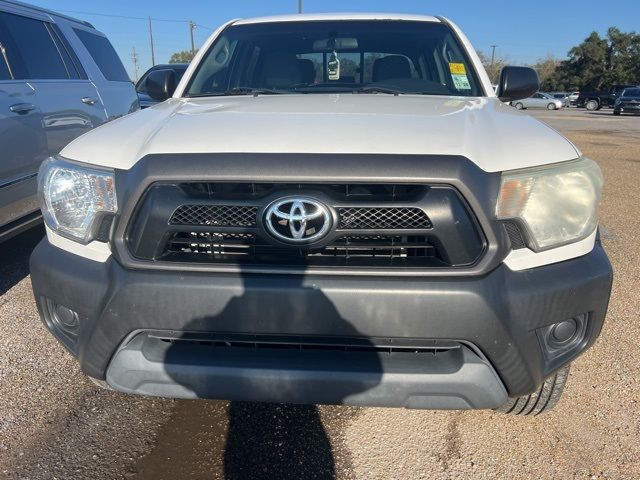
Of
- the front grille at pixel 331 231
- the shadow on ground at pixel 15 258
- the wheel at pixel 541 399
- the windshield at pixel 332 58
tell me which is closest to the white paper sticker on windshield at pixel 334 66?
the windshield at pixel 332 58

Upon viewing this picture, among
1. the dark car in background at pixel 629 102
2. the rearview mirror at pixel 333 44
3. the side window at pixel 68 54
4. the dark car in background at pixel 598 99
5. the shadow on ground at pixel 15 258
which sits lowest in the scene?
the dark car in background at pixel 598 99

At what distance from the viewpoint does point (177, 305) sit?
1.78 metres

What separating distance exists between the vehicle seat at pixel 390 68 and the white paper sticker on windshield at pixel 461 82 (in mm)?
287

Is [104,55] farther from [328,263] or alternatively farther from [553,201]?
[553,201]

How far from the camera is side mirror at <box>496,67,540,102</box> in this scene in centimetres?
315

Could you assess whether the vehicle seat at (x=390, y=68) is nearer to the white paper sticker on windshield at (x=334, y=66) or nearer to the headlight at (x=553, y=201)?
the white paper sticker on windshield at (x=334, y=66)

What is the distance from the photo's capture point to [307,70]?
3.29 metres

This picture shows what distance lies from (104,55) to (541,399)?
583 centimetres

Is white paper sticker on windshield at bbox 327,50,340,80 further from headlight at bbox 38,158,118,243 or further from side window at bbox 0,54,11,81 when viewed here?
side window at bbox 0,54,11,81

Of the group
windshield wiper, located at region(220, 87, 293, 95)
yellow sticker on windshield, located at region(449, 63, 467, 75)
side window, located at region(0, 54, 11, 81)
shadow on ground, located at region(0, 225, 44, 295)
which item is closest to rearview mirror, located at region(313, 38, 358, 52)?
windshield wiper, located at region(220, 87, 293, 95)

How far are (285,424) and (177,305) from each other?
38.0 inches

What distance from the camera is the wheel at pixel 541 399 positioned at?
2.18 m

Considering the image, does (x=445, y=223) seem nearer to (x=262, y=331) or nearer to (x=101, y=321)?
(x=262, y=331)

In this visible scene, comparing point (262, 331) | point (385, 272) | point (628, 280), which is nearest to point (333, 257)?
point (385, 272)
